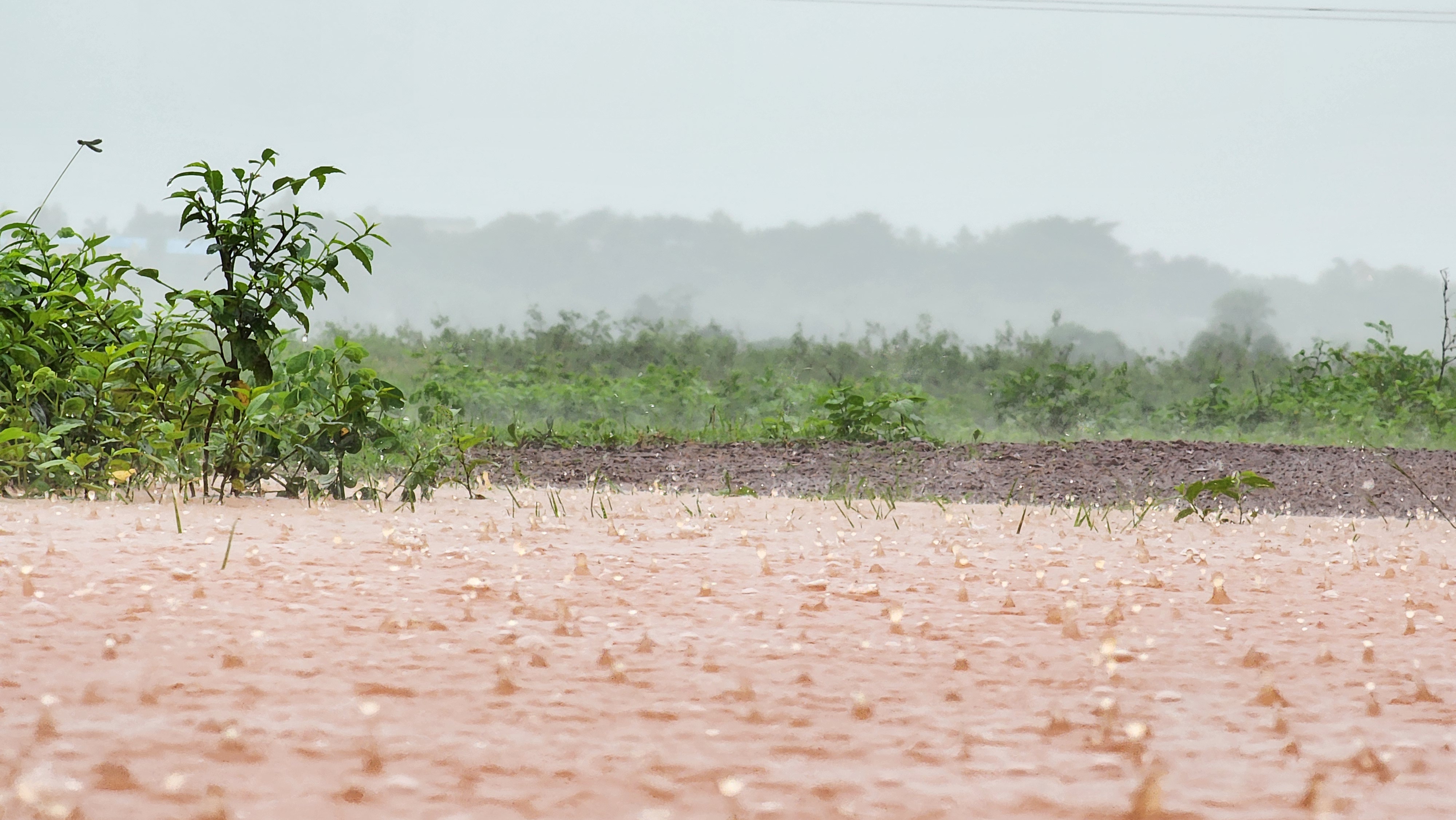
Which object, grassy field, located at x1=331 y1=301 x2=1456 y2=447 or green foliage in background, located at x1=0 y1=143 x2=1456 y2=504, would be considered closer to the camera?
green foliage in background, located at x1=0 y1=143 x2=1456 y2=504

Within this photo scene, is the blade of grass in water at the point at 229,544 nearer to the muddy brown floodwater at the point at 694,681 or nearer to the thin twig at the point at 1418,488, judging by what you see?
the muddy brown floodwater at the point at 694,681

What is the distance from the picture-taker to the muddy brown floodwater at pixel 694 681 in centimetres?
102

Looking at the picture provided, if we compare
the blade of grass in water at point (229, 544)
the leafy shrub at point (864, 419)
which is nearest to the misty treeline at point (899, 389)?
the leafy shrub at point (864, 419)

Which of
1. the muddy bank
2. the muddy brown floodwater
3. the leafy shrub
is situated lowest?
the muddy brown floodwater

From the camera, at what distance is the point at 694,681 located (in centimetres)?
137

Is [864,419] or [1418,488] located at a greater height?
[864,419]

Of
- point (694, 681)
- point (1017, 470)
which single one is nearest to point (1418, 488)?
point (1017, 470)

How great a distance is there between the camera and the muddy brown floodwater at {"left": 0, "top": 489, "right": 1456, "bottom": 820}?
3.35 ft

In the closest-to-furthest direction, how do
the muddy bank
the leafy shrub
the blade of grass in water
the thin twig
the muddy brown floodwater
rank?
1. the muddy brown floodwater
2. the blade of grass in water
3. the thin twig
4. the muddy bank
5. the leafy shrub

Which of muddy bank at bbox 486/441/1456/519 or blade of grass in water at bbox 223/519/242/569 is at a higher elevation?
muddy bank at bbox 486/441/1456/519

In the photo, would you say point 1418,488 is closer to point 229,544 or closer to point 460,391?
point 229,544

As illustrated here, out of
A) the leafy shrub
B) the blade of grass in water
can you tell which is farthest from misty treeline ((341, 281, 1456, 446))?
the blade of grass in water

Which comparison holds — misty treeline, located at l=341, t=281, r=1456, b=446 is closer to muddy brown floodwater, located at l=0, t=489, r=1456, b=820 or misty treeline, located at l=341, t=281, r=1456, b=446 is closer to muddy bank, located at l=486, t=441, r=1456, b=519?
muddy bank, located at l=486, t=441, r=1456, b=519

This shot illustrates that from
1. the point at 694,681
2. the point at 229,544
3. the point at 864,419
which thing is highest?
the point at 864,419
